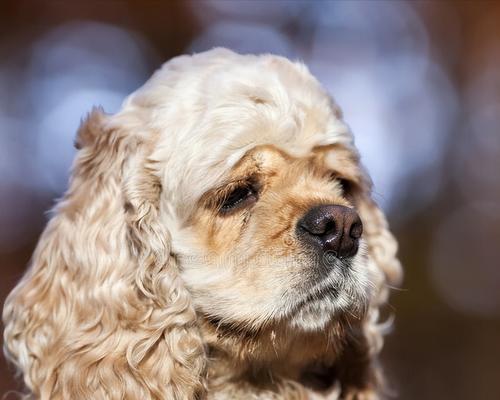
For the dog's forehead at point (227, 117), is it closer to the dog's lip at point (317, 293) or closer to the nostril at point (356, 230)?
the nostril at point (356, 230)

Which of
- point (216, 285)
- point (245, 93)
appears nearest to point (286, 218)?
point (216, 285)

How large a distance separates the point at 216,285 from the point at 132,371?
14.4 inches

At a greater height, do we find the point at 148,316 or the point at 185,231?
the point at 185,231

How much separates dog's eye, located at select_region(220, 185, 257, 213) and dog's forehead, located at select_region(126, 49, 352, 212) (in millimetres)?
74

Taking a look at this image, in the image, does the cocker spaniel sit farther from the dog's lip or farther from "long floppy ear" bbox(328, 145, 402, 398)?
"long floppy ear" bbox(328, 145, 402, 398)

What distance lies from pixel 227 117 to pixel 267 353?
76 cm

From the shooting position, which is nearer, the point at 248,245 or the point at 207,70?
the point at 248,245

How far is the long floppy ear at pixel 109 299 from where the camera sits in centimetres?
234

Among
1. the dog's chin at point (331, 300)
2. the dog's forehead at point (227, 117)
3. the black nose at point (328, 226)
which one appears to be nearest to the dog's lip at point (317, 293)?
the dog's chin at point (331, 300)

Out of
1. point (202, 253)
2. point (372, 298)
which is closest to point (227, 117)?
point (202, 253)

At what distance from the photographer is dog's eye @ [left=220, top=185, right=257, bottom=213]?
8.02ft

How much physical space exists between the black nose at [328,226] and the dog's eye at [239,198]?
237 mm

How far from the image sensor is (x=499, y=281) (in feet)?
27.2

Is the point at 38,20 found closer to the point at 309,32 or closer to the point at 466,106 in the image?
the point at 309,32
